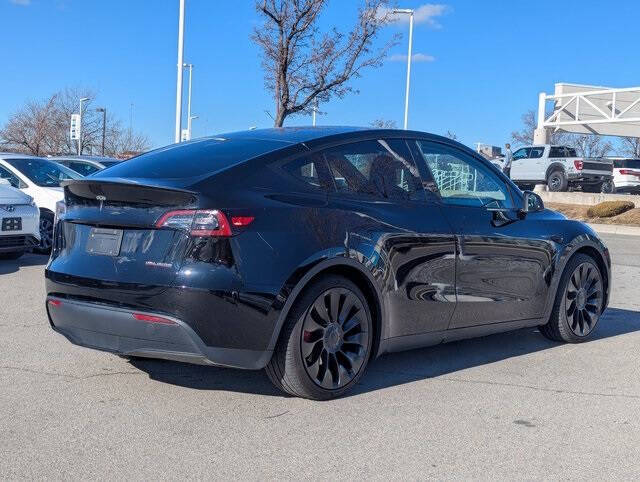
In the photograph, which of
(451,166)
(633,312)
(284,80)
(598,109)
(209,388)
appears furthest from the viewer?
(598,109)

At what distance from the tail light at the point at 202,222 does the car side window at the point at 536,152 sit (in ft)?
94.6

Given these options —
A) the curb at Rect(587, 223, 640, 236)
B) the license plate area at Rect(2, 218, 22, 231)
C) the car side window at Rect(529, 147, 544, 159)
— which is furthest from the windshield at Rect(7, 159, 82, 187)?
the car side window at Rect(529, 147, 544, 159)

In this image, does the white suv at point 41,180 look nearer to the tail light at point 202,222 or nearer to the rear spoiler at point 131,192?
the rear spoiler at point 131,192

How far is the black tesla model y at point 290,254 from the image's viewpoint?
4234 millimetres

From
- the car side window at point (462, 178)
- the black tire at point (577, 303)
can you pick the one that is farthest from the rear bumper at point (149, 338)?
the black tire at point (577, 303)

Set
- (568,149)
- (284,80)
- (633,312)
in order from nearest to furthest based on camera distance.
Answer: (633,312)
(284,80)
(568,149)

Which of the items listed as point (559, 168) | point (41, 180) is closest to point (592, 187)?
point (559, 168)

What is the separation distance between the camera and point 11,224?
9.85 meters

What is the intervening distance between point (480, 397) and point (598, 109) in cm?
A: 3335

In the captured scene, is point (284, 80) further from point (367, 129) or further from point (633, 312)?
point (367, 129)

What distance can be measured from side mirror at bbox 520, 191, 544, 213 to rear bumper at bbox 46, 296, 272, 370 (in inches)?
106

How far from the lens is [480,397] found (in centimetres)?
492

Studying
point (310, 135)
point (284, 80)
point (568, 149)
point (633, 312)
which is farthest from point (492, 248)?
point (568, 149)

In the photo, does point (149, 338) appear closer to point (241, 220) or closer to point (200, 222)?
point (200, 222)
